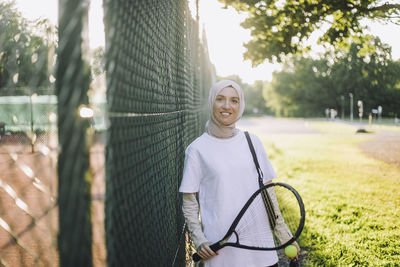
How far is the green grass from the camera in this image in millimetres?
4293

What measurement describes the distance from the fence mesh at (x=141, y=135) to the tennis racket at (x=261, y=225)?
0.43 m

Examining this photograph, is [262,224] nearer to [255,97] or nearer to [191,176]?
[191,176]

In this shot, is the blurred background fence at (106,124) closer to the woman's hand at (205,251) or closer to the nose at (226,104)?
the woman's hand at (205,251)

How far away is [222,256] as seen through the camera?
7.88ft

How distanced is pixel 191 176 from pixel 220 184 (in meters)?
0.20

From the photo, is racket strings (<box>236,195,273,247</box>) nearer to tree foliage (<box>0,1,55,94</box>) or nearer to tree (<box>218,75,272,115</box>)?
tree foliage (<box>0,1,55,94</box>)

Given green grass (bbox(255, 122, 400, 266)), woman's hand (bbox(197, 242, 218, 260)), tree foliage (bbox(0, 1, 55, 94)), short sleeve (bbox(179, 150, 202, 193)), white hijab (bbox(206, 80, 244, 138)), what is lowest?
green grass (bbox(255, 122, 400, 266))

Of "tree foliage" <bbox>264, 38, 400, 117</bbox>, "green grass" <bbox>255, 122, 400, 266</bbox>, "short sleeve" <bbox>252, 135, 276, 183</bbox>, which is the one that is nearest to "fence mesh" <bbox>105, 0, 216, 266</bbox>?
"short sleeve" <bbox>252, 135, 276, 183</bbox>

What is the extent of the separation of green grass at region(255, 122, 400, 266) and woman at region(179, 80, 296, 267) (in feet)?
6.97

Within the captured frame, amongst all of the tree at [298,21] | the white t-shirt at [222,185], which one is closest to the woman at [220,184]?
the white t-shirt at [222,185]

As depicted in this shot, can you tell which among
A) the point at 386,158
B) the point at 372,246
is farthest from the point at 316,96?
the point at 372,246

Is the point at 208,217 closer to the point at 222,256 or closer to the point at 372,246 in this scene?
the point at 222,256

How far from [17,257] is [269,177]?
11.8ft

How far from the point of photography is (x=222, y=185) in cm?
245
